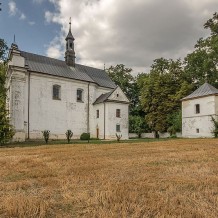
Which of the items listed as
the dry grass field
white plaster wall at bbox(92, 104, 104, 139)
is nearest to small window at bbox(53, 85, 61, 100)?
white plaster wall at bbox(92, 104, 104, 139)

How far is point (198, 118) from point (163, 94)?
10.1m

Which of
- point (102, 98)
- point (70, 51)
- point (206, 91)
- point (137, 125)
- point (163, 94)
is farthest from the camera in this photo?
point (137, 125)

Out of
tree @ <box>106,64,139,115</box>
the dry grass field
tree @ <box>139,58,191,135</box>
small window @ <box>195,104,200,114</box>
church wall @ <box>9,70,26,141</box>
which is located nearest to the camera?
the dry grass field

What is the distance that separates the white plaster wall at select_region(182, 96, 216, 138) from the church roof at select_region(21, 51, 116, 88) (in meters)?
11.9

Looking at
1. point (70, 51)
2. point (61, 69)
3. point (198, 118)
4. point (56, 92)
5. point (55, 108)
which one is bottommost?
point (198, 118)

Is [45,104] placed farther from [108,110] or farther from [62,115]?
[108,110]

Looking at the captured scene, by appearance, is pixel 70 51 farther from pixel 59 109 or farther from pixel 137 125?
pixel 137 125

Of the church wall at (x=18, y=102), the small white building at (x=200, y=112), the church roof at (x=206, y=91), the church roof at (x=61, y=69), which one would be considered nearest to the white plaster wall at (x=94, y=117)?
the church roof at (x=61, y=69)

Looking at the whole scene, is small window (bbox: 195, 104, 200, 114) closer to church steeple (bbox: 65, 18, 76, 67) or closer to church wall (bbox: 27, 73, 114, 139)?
church wall (bbox: 27, 73, 114, 139)

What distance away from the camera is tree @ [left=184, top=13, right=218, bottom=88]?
39.8m

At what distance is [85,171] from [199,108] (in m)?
31.4

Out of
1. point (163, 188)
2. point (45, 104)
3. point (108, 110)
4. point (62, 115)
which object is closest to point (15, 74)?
point (45, 104)

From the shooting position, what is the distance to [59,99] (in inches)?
1293

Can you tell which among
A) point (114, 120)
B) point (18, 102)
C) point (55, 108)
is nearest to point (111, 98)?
point (114, 120)
